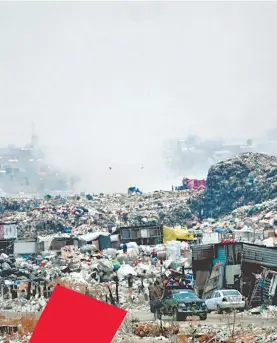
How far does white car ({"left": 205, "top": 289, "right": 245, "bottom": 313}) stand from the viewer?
407 inches

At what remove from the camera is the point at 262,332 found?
8219 mm

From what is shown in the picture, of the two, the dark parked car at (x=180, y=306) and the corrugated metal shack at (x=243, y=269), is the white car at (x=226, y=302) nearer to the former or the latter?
Answer: the dark parked car at (x=180, y=306)

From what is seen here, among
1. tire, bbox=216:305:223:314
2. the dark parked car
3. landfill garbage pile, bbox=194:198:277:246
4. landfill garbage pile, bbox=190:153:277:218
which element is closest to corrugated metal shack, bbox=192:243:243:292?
tire, bbox=216:305:223:314

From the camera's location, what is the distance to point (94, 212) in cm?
2938

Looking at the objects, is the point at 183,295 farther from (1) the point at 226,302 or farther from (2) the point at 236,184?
(2) the point at 236,184

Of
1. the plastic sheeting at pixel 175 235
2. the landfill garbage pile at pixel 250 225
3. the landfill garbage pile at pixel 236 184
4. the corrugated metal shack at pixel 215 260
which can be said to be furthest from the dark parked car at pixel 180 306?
the landfill garbage pile at pixel 236 184

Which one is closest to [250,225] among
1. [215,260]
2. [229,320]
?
[215,260]

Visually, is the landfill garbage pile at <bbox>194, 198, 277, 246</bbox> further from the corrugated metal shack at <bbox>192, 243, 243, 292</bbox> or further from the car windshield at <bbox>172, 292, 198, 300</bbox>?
the car windshield at <bbox>172, 292, 198, 300</bbox>

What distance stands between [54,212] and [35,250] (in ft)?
23.9

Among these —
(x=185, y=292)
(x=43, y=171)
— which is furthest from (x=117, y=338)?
(x=43, y=171)

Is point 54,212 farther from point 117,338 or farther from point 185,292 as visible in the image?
point 117,338

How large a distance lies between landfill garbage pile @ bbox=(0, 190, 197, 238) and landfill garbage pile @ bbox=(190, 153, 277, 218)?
2.98ft

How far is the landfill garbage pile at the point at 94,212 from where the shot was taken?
26984 mm

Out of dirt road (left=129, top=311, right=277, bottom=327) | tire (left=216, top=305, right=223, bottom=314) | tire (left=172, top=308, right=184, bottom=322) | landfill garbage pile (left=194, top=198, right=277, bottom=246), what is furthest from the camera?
landfill garbage pile (left=194, top=198, right=277, bottom=246)
